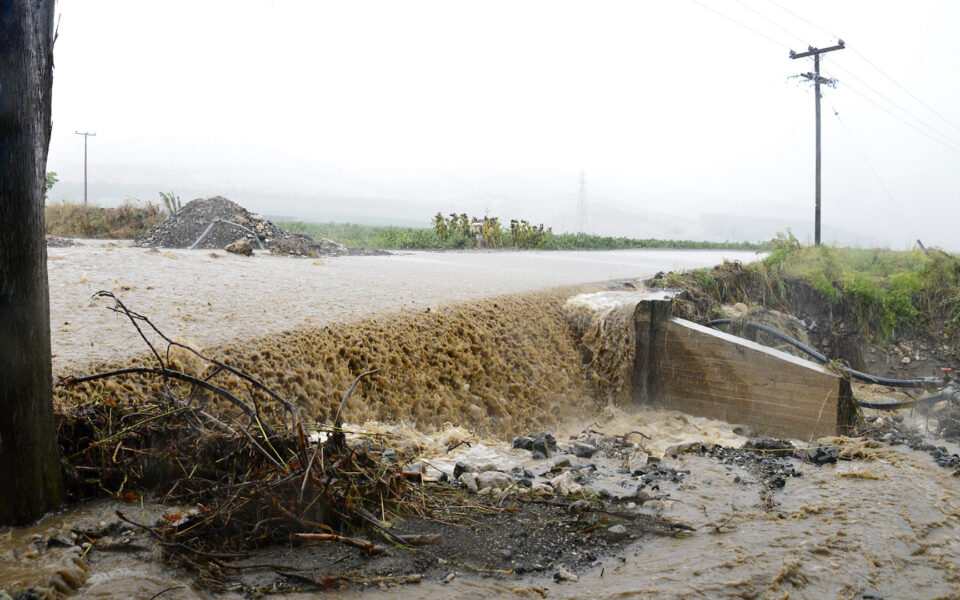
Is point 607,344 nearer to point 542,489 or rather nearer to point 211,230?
point 542,489

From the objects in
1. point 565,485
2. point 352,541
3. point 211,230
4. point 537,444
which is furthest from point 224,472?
point 211,230

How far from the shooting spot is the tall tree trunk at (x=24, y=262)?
8.61ft

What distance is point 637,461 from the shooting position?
195 inches

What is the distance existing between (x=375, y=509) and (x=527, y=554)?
0.77 m

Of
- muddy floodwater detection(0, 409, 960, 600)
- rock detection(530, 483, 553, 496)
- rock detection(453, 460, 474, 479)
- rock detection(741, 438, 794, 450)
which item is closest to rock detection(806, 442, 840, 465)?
muddy floodwater detection(0, 409, 960, 600)

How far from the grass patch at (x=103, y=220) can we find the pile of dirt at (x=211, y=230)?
3.29m

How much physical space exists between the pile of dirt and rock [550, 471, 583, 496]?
36.0 ft

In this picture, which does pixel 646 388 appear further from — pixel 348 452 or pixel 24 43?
pixel 24 43

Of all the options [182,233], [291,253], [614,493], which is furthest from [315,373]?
[182,233]

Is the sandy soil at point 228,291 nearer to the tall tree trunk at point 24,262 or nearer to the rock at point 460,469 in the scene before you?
the tall tree trunk at point 24,262

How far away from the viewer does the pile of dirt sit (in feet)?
46.3

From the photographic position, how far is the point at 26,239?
2.69 meters

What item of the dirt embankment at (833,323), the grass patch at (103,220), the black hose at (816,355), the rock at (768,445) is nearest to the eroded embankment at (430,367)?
the rock at (768,445)

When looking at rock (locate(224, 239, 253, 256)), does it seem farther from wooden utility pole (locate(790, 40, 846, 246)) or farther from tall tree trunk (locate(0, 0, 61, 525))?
wooden utility pole (locate(790, 40, 846, 246))
